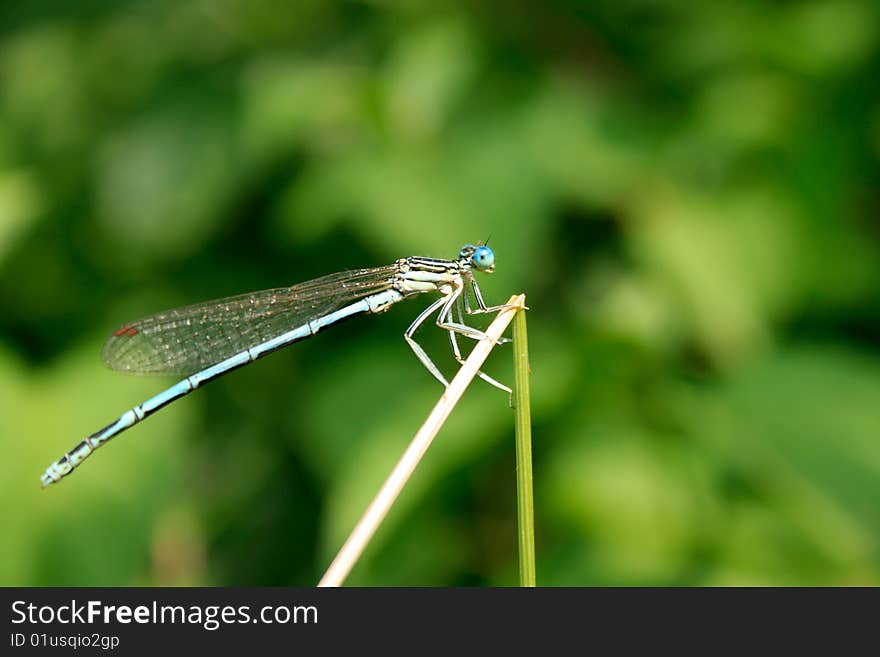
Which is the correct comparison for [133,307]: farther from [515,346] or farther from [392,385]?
[515,346]

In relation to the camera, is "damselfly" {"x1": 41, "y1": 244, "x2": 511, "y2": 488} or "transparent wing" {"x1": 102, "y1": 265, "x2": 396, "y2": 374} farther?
"transparent wing" {"x1": 102, "y1": 265, "x2": 396, "y2": 374}

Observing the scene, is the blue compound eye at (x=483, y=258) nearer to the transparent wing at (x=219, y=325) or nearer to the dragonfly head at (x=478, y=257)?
the dragonfly head at (x=478, y=257)

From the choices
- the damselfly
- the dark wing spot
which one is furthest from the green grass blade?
the dark wing spot

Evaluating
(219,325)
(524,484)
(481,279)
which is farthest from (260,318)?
(524,484)

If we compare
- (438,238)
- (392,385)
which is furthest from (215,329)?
(438,238)

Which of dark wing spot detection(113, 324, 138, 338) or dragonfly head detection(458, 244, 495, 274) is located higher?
dark wing spot detection(113, 324, 138, 338)

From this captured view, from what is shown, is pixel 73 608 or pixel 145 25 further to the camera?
pixel 145 25

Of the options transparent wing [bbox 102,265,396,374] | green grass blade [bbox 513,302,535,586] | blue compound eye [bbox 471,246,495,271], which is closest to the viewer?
green grass blade [bbox 513,302,535,586]

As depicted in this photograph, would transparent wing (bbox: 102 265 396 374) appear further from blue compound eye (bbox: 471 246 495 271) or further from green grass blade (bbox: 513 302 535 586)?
green grass blade (bbox: 513 302 535 586)
